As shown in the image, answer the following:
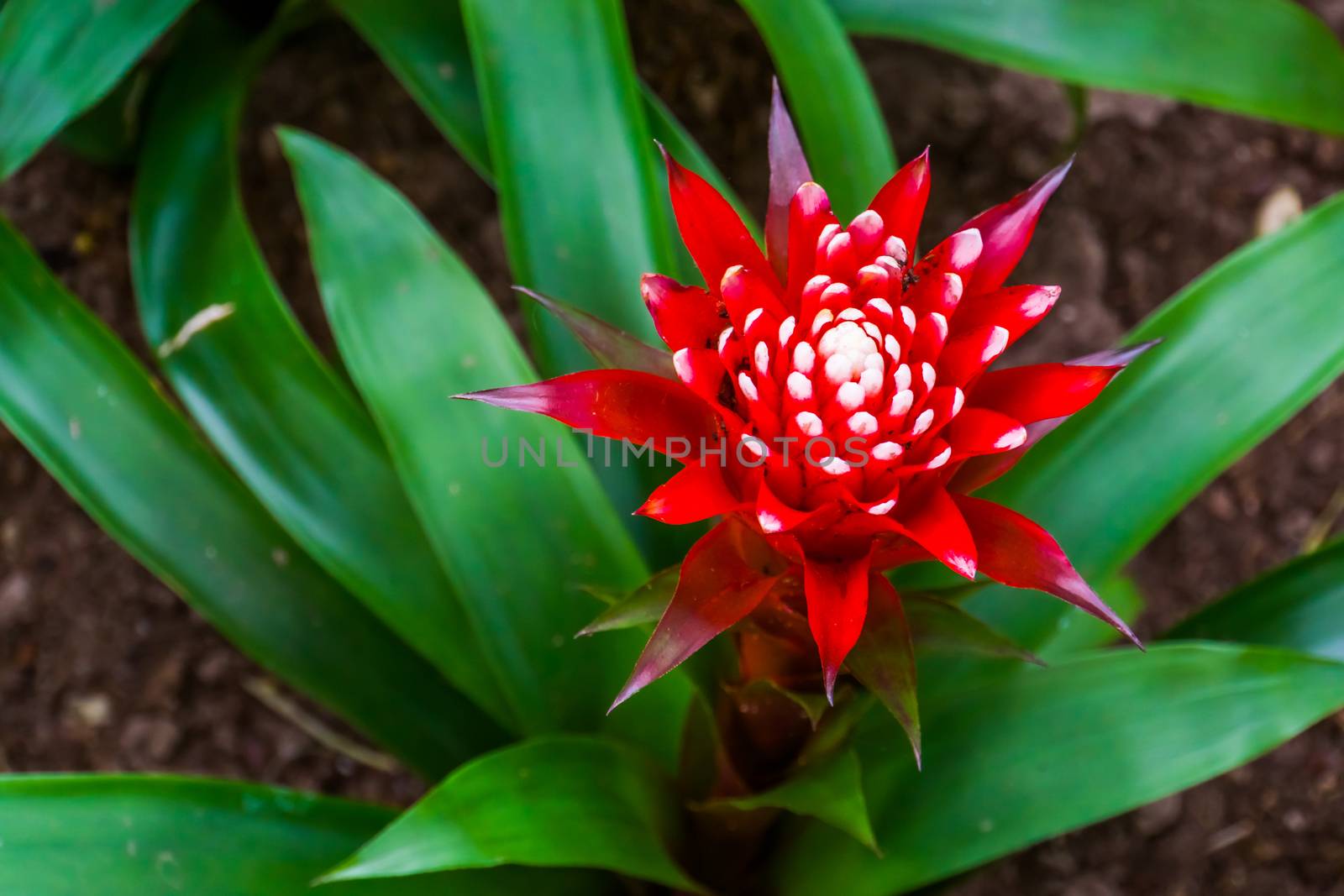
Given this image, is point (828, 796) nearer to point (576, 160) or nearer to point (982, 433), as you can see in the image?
A: point (982, 433)

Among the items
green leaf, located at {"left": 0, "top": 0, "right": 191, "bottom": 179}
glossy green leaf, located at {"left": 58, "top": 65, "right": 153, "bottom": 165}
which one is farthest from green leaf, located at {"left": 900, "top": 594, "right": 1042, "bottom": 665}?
glossy green leaf, located at {"left": 58, "top": 65, "right": 153, "bottom": 165}

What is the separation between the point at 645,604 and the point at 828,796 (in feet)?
1.10

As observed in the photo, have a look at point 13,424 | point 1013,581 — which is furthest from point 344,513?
point 1013,581

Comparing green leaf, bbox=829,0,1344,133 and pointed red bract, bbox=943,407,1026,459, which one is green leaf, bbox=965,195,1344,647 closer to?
green leaf, bbox=829,0,1344,133

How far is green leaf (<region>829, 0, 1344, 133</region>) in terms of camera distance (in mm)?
1746

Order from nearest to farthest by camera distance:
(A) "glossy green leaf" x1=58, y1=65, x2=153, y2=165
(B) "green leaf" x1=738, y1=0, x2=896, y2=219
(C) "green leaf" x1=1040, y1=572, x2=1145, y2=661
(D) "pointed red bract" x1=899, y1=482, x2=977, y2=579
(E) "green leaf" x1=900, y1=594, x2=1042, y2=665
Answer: (D) "pointed red bract" x1=899, y1=482, x2=977, y2=579 → (E) "green leaf" x1=900, y1=594, x2=1042, y2=665 → (B) "green leaf" x1=738, y1=0, x2=896, y2=219 → (C) "green leaf" x1=1040, y1=572, x2=1145, y2=661 → (A) "glossy green leaf" x1=58, y1=65, x2=153, y2=165

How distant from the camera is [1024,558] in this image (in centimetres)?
84

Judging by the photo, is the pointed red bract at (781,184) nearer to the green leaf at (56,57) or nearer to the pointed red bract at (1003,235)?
the pointed red bract at (1003,235)

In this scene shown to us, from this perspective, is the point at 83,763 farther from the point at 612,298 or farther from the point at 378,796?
the point at 612,298

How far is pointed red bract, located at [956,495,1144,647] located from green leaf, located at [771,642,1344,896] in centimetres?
44

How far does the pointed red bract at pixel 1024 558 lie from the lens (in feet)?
2.63

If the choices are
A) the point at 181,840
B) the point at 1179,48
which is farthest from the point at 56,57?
the point at 1179,48

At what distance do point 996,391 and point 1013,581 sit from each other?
16 cm

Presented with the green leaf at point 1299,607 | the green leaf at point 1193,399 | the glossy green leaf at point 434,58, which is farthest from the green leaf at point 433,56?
the green leaf at point 1299,607
